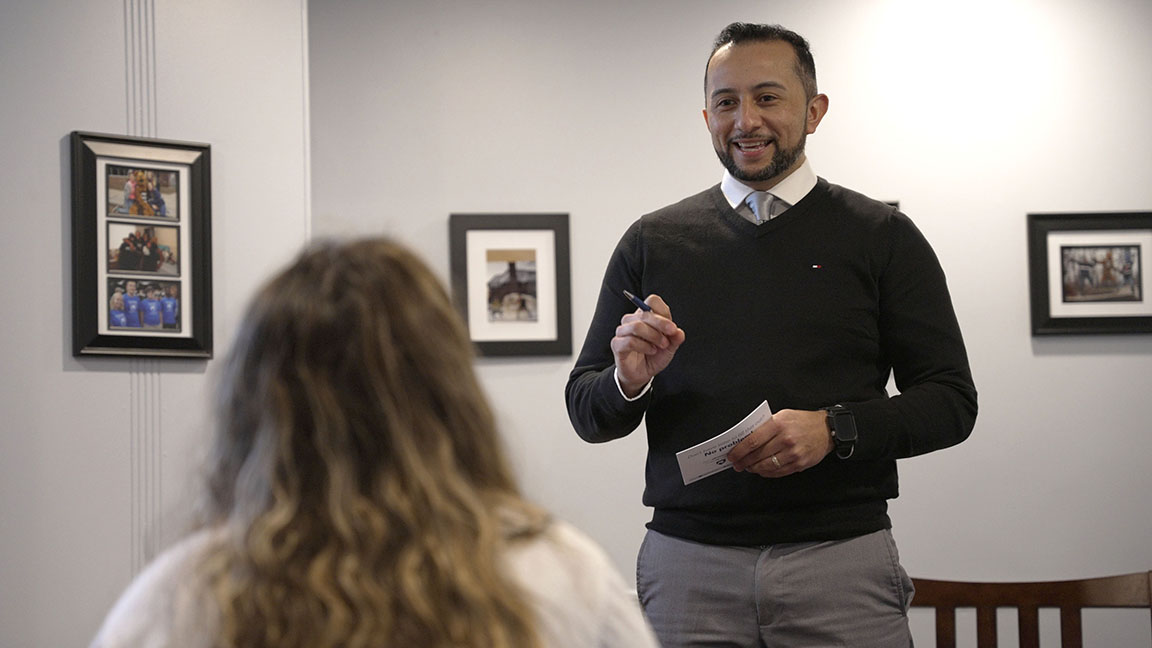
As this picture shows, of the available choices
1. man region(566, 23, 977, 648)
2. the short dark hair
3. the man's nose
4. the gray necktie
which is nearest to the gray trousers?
man region(566, 23, 977, 648)

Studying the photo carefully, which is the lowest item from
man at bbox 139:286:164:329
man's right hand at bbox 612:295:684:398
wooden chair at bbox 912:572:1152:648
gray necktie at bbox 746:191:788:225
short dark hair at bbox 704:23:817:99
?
wooden chair at bbox 912:572:1152:648

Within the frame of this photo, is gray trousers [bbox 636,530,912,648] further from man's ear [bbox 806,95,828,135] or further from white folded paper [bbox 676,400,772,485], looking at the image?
man's ear [bbox 806,95,828,135]

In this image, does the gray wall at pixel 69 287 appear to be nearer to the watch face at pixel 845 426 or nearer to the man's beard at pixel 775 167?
the man's beard at pixel 775 167

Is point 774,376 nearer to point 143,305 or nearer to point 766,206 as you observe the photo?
point 766,206

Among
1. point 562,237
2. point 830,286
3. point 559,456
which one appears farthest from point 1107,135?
point 830,286

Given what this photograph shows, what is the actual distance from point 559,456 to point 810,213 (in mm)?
1836

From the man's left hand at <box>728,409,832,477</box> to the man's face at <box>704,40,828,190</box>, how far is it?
497 mm

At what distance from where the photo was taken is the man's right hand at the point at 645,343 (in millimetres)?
2010

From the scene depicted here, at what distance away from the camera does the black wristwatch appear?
2.03m

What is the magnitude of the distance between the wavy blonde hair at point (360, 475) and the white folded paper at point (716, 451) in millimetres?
959

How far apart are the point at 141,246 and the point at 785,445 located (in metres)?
1.78

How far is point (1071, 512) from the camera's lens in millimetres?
3967

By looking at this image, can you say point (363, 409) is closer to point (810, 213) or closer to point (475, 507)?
point (475, 507)

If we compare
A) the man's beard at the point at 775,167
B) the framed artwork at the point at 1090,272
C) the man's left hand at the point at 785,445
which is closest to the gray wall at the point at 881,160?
the framed artwork at the point at 1090,272
